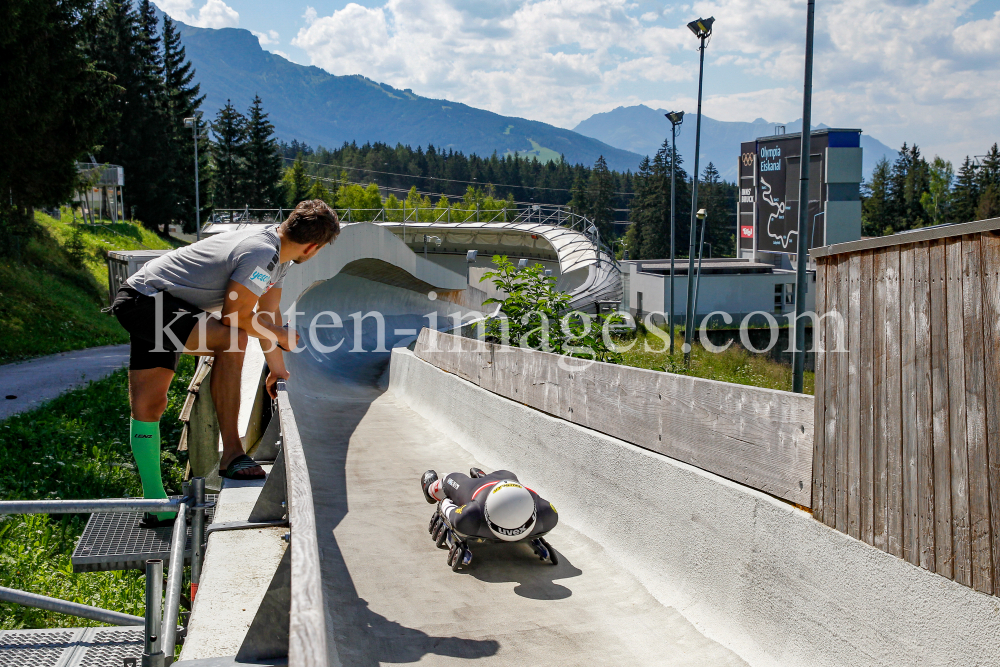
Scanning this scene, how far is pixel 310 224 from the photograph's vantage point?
4566 millimetres

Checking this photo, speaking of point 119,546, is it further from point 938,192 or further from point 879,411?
point 938,192

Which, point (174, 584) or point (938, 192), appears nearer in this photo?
point (174, 584)

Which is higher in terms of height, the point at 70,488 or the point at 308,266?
the point at 308,266

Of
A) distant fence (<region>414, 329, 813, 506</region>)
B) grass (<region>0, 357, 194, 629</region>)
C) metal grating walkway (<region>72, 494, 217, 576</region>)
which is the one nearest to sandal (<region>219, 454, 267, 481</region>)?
metal grating walkway (<region>72, 494, 217, 576</region>)

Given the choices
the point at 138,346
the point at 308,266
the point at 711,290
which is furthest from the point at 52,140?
the point at 711,290

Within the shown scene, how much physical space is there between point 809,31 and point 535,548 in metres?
11.2

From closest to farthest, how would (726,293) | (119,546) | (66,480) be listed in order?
(119,546), (66,480), (726,293)

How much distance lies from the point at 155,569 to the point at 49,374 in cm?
1301

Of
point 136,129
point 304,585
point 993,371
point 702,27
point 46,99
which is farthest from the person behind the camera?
point 136,129

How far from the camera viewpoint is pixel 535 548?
520 centimetres

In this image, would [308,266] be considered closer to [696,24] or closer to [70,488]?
[70,488]

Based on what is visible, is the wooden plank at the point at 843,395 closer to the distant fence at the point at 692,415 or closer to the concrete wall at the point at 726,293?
the distant fence at the point at 692,415

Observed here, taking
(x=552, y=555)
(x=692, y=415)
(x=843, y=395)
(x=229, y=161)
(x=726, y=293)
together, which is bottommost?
(x=552, y=555)

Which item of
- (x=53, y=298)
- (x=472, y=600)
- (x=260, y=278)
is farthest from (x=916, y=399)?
(x=53, y=298)
